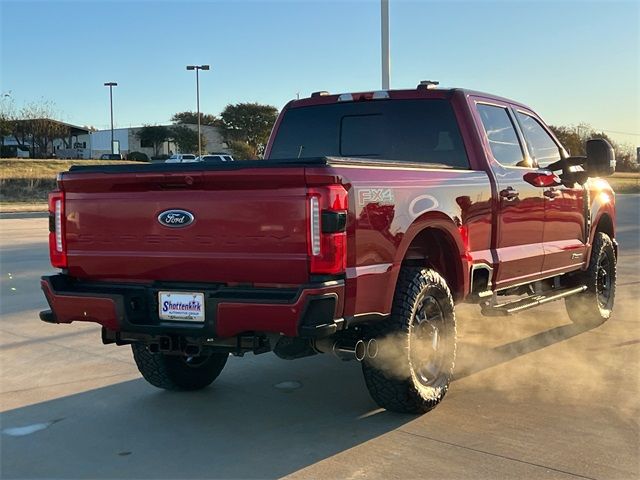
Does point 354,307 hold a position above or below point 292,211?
below

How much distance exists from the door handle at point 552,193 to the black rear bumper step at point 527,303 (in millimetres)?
884

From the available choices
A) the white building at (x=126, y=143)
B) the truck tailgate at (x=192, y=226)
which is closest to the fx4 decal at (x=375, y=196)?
the truck tailgate at (x=192, y=226)

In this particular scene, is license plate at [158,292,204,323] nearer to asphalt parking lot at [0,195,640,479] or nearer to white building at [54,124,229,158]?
asphalt parking lot at [0,195,640,479]

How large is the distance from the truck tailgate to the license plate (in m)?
0.10

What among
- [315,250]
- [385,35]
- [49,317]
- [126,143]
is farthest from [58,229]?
[126,143]

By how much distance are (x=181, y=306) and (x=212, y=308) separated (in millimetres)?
243

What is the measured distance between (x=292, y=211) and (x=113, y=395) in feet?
7.63

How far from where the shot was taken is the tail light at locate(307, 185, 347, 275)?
3.78 meters

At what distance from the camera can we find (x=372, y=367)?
451 centimetres

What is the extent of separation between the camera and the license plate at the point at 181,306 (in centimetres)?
405

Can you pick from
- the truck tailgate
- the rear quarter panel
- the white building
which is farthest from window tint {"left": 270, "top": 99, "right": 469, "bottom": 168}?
the white building

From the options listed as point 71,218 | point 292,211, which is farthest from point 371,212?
point 71,218

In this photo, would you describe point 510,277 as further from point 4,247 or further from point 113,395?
point 4,247

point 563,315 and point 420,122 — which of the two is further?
point 563,315
